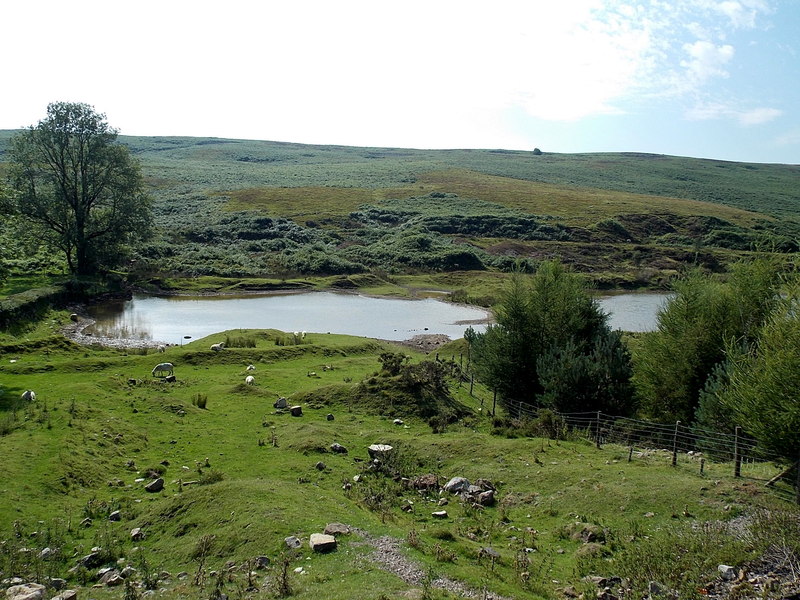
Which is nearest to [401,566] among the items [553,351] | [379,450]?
[379,450]

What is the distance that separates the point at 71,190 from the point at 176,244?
35.7 metres

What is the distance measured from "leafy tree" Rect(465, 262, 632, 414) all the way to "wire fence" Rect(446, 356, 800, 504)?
1.13 meters

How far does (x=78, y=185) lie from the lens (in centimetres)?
6412

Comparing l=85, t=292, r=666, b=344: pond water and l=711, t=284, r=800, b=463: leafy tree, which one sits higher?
l=711, t=284, r=800, b=463: leafy tree

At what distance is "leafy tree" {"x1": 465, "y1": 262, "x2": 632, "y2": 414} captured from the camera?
89.7ft

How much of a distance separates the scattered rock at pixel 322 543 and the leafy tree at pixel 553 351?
16.6 metres

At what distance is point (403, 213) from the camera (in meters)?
132

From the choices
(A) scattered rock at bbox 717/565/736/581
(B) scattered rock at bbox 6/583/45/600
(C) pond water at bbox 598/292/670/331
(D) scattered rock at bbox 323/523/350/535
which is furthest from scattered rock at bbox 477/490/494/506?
(C) pond water at bbox 598/292/670/331

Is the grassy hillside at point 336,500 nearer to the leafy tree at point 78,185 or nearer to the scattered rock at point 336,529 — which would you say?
the scattered rock at point 336,529

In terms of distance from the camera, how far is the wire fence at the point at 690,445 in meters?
16.3

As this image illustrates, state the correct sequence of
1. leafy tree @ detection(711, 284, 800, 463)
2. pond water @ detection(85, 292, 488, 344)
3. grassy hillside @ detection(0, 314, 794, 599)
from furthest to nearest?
pond water @ detection(85, 292, 488, 344) → leafy tree @ detection(711, 284, 800, 463) → grassy hillside @ detection(0, 314, 794, 599)

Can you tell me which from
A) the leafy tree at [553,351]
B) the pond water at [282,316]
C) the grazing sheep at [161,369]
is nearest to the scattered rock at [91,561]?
the grazing sheep at [161,369]

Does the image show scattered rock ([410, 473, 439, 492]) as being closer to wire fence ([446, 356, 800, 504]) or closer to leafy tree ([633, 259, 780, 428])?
wire fence ([446, 356, 800, 504])

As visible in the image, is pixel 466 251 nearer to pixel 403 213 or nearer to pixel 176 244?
pixel 403 213
